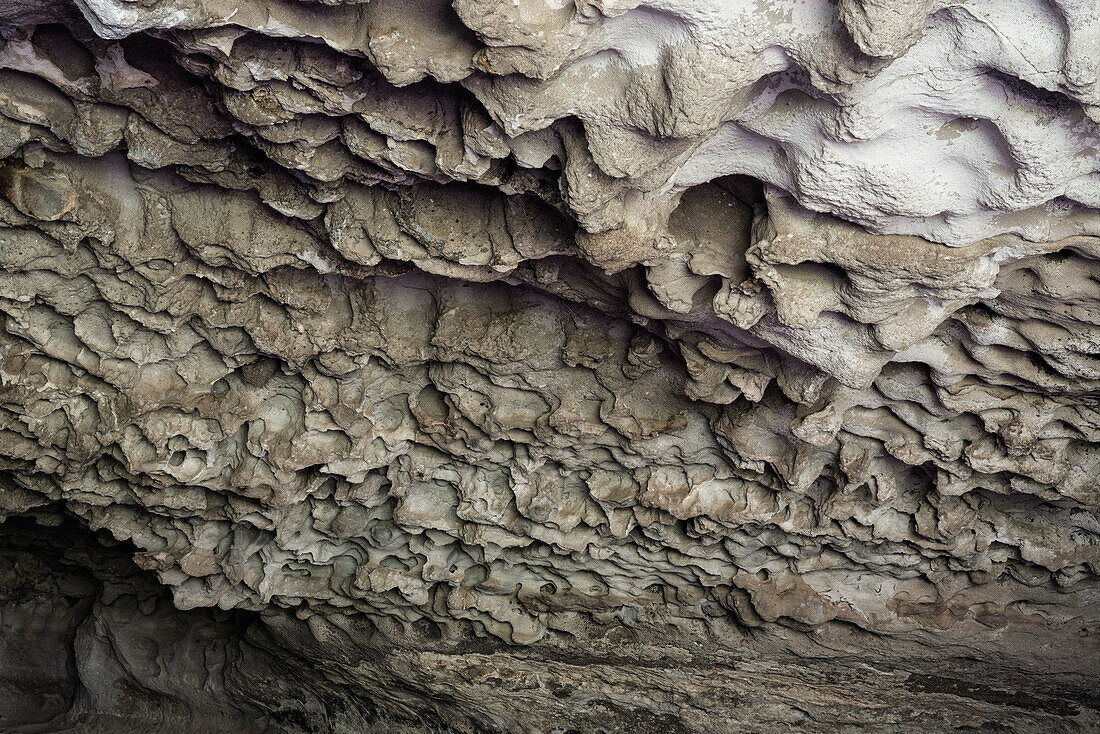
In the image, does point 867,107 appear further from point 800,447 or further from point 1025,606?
point 1025,606

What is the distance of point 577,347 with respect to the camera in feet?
11.1

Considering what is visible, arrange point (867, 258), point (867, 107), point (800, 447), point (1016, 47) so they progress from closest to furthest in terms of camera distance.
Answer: point (1016, 47) → point (867, 107) → point (867, 258) → point (800, 447)

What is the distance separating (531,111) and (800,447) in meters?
1.89

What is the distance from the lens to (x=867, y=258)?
241 centimetres

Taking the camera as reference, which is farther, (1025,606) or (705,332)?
(1025,606)

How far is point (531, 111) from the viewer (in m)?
2.06

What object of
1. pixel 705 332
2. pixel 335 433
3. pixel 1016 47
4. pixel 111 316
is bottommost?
pixel 335 433

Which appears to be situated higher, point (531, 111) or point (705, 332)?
point (531, 111)

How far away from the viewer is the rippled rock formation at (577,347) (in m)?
2.04

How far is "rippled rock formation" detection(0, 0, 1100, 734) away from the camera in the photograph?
2039mm

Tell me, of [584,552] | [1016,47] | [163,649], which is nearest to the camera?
[1016,47]

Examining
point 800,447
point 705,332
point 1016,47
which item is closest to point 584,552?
point 800,447

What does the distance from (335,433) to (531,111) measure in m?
1.98

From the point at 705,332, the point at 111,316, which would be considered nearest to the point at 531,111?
the point at 705,332
